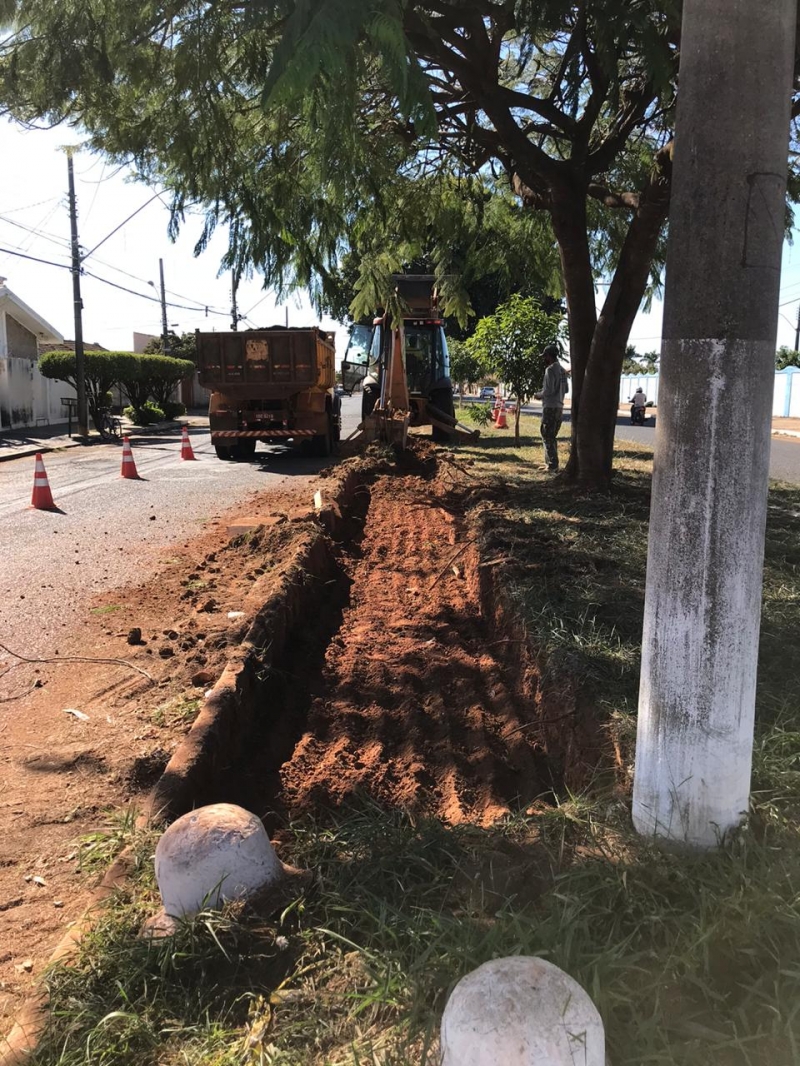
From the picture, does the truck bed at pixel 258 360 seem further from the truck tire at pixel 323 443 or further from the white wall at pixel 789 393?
the white wall at pixel 789 393

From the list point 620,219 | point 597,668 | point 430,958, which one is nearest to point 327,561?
point 597,668

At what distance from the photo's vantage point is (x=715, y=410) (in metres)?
2.50

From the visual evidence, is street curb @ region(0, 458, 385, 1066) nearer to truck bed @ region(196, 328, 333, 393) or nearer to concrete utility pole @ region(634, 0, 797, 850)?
concrete utility pole @ region(634, 0, 797, 850)

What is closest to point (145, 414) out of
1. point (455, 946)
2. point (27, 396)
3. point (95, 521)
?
point (27, 396)

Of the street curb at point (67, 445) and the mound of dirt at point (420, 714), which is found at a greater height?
the street curb at point (67, 445)

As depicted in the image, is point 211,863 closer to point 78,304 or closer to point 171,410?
point 78,304

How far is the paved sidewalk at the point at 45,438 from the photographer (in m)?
21.4

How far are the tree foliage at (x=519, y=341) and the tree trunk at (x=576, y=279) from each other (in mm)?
A: 5633

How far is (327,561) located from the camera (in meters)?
7.96

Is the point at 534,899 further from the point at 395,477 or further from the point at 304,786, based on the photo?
the point at 395,477

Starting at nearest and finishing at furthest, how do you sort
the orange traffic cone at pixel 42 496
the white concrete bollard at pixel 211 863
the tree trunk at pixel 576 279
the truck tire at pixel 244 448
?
1. the white concrete bollard at pixel 211 863
2. the tree trunk at pixel 576 279
3. the orange traffic cone at pixel 42 496
4. the truck tire at pixel 244 448

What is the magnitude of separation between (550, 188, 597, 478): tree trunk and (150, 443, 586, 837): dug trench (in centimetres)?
378

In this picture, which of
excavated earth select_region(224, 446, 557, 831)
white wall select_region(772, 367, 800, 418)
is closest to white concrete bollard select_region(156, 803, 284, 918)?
excavated earth select_region(224, 446, 557, 831)

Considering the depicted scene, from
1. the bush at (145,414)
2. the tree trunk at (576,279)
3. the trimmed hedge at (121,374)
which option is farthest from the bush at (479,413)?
the bush at (145,414)
